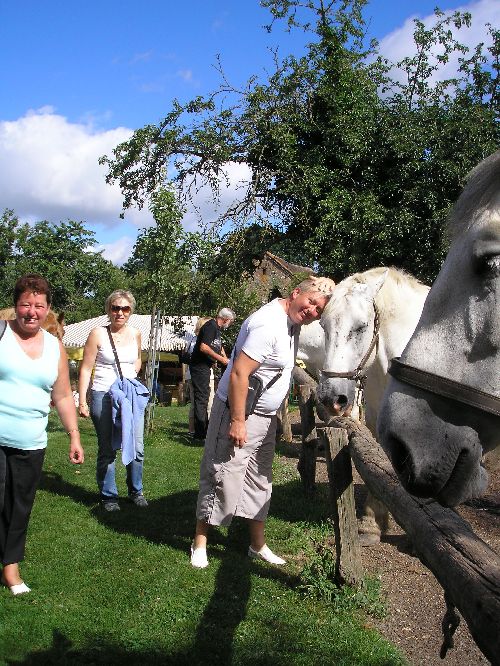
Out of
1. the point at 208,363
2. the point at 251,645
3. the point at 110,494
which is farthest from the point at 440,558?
the point at 208,363

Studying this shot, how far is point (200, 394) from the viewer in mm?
10078

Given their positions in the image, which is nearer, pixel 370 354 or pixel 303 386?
pixel 370 354

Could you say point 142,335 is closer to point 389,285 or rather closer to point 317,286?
point 389,285

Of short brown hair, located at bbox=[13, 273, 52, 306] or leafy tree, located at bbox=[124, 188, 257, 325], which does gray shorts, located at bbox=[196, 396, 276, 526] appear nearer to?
short brown hair, located at bbox=[13, 273, 52, 306]

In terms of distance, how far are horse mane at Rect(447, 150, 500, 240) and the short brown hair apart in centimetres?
280

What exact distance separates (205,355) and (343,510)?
19.1ft

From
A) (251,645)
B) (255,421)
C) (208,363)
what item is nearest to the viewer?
(251,645)

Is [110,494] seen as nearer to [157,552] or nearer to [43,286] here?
[157,552]

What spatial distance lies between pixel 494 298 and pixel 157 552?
387 cm

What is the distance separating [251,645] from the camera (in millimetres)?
3379

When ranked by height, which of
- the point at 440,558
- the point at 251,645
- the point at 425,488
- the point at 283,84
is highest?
the point at 283,84

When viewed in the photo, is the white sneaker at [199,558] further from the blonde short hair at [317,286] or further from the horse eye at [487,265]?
the horse eye at [487,265]

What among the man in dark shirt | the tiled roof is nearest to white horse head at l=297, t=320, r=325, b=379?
the man in dark shirt

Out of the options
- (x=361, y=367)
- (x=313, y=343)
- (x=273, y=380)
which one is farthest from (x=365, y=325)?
(x=313, y=343)
